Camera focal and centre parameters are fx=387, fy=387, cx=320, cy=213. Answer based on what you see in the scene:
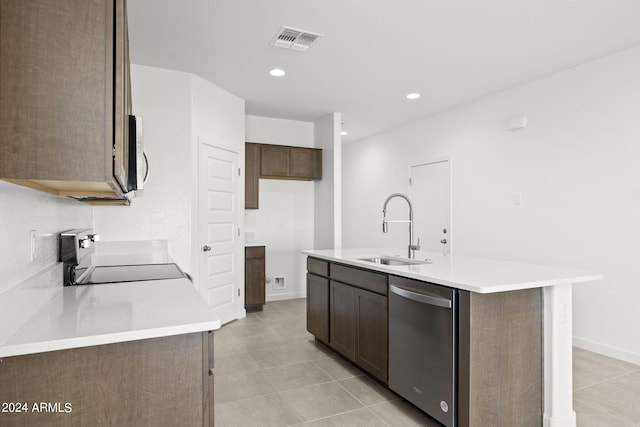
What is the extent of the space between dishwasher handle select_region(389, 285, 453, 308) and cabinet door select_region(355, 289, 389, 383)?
17 centimetres

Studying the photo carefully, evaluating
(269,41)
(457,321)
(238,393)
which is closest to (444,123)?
(269,41)

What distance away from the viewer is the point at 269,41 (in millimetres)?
3225

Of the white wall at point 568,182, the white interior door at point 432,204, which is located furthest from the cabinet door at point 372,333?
the white interior door at point 432,204

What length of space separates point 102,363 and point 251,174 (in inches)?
168

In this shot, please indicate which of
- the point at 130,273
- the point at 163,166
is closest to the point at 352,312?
the point at 130,273

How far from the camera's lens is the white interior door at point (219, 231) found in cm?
416

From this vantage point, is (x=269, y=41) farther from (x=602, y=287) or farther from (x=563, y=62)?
(x=602, y=287)

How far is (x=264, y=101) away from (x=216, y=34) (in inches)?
69.9

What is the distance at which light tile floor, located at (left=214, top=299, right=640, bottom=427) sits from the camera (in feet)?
7.71

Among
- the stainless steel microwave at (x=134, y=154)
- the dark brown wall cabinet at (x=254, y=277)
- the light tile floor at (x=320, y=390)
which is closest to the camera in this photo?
the stainless steel microwave at (x=134, y=154)

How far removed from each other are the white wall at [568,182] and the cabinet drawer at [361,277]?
231 cm

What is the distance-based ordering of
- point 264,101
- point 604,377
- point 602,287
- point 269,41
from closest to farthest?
1. point 604,377
2. point 269,41
3. point 602,287
4. point 264,101

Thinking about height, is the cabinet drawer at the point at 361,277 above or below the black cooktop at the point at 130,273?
below

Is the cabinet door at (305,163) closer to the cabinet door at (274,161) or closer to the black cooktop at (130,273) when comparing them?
the cabinet door at (274,161)
